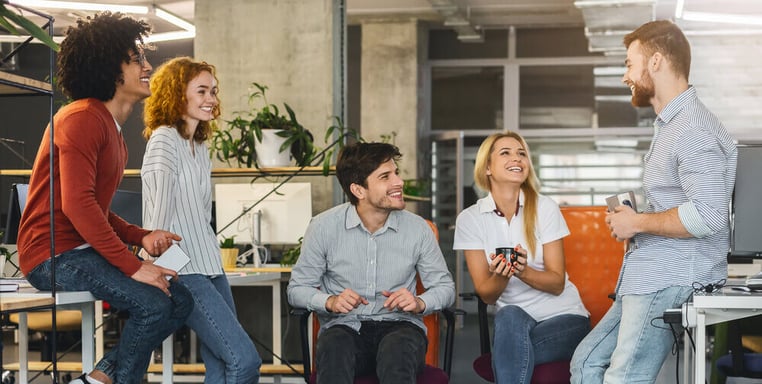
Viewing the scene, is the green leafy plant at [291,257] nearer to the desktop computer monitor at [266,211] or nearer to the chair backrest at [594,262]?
the desktop computer monitor at [266,211]

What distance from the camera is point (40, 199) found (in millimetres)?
2811

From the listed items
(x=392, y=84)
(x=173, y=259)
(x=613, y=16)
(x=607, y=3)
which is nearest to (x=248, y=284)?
(x=173, y=259)

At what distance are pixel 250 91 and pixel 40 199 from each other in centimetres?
303

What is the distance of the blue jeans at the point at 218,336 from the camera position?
3139 mm

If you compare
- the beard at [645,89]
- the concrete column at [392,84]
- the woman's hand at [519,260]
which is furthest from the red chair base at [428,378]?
the concrete column at [392,84]

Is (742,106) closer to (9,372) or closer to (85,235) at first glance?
(9,372)

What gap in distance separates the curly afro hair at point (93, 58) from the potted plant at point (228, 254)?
80.7 inches

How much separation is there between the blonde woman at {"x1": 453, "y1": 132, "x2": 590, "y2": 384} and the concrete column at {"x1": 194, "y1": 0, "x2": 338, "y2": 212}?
208 cm

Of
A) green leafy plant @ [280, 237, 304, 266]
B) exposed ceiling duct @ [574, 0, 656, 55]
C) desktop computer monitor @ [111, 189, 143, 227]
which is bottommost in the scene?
green leafy plant @ [280, 237, 304, 266]

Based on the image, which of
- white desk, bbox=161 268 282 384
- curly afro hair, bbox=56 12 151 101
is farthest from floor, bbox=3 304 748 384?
curly afro hair, bbox=56 12 151 101

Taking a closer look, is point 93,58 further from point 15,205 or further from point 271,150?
point 271,150

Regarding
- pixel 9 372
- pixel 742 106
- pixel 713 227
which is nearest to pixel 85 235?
pixel 713 227

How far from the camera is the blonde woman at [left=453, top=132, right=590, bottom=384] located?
3250 mm

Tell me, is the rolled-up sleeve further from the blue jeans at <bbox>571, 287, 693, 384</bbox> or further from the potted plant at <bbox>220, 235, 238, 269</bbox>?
the potted plant at <bbox>220, 235, 238, 269</bbox>
